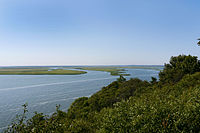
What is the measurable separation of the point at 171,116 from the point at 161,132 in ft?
4.91

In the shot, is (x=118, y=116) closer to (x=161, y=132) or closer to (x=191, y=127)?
(x=161, y=132)

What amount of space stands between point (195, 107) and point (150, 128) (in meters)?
2.84

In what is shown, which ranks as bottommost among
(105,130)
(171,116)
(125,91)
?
(125,91)

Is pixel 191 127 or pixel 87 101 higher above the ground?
pixel 191 127

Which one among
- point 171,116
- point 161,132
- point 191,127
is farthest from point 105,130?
point 191,127

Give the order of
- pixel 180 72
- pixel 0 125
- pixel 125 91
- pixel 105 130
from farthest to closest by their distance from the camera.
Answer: pixel 180 72
pixel 125 91
pixel 0 125
pixel 105 130

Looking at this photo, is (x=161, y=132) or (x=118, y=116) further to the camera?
(x=118, y=116)

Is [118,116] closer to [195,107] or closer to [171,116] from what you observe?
[171,116]

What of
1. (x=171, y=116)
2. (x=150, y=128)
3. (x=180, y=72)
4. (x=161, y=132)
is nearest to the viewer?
(x=161, y=132)

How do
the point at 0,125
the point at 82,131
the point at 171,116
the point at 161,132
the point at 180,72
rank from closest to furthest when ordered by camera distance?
the point at 161,132, the point at 171,116, the point at 82,131, the point at 0,125, the point at 180,72

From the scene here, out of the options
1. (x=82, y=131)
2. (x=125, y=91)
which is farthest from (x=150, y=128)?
(x=125, y=91)

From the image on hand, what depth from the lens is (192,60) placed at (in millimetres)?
36812

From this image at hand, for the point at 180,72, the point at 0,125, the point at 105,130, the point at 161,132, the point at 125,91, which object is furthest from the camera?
the point at 180,72

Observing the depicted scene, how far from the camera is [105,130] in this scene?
7.77m
